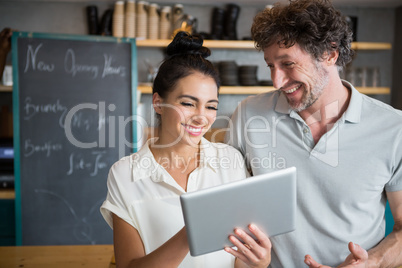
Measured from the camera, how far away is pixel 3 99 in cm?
330

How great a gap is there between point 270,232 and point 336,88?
2.04ft

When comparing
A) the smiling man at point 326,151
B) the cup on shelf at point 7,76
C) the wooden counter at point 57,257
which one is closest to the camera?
the smiling man at point 326,151

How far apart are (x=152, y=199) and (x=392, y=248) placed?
0.79 m

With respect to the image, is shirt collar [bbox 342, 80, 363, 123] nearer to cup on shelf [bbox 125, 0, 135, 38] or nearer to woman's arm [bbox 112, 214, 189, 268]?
woman's arm [bbox 112, 214, 189, 268]

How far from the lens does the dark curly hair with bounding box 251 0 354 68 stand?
1.28 meters

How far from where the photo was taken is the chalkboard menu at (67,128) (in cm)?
252

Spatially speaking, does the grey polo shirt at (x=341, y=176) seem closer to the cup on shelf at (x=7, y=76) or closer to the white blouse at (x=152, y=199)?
the white blouse at (x=152, y=199)

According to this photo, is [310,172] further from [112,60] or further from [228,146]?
[112,60]

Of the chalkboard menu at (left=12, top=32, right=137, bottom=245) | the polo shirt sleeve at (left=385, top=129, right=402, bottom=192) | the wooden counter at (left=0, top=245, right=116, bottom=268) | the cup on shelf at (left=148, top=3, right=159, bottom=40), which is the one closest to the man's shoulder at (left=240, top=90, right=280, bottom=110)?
the polo shirt sleeve at (left=385, top=129, right=402, bottom=192)

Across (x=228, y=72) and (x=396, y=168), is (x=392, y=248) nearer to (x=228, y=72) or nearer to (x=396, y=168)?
(x=396, y=168)

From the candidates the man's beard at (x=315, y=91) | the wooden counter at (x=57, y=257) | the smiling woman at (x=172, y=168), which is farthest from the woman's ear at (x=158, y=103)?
the wooden counter at (x=57, y=257)

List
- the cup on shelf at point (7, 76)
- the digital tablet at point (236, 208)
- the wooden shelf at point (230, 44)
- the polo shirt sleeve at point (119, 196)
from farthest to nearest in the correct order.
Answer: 1. the wooden shelf at point (230, 44)
2. the cup on shelf at point (7, 76)
3. the polo shirt sleeve at point (119, 196)
4. the digital tablet at point (236, 208)

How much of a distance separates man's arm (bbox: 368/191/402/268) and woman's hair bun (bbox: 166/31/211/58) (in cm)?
82

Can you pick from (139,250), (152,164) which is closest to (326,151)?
(152,164)
